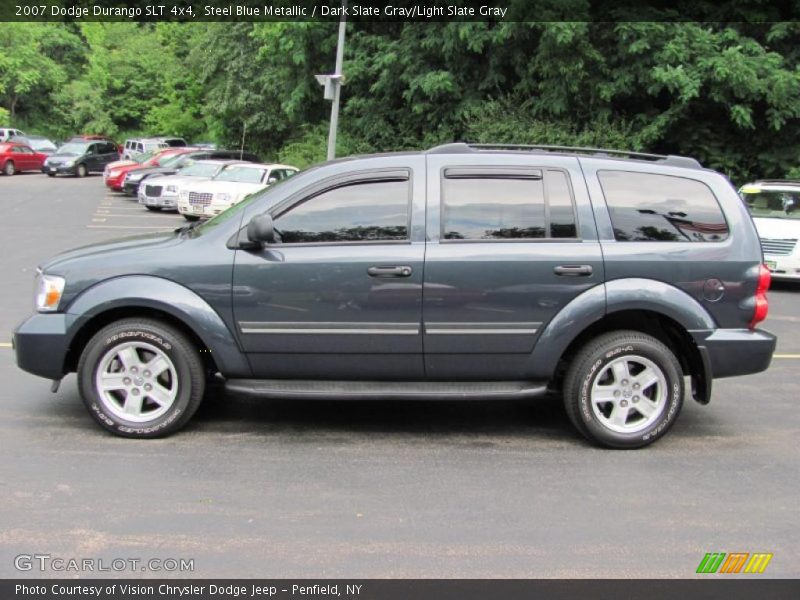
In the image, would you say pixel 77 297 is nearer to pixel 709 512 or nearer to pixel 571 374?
pixel 571 374

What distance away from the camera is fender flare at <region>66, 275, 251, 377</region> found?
17.2 ft

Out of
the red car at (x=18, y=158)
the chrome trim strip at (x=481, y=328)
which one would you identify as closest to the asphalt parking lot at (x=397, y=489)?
the chrome trim strip at (x=481, y=328)

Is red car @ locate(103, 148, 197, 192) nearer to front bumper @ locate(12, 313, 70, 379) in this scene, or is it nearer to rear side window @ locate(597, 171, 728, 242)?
front bumper @ locate(12, 313, 70, 379)

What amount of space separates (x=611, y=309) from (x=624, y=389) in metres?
0.53

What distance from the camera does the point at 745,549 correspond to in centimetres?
406

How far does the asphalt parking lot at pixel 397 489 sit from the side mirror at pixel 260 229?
1296mm

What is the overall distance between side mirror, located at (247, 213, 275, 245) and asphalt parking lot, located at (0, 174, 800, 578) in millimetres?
1296

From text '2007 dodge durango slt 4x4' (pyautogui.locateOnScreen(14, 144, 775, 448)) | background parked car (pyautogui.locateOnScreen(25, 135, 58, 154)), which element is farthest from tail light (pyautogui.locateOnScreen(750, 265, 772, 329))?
background parked car (pyautogui.locateOnScreen(25, 135, 58, 154))

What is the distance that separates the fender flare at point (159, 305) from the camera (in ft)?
17.2

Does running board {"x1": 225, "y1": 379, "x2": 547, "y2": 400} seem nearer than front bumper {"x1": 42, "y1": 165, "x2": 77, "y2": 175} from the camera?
Yes

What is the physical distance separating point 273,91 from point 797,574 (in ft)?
104

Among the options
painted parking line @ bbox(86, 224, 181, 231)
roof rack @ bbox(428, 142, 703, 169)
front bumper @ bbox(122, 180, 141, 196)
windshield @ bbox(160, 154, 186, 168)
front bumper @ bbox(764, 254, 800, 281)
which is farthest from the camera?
windshield @ bbox(160, 154, 186, 168)

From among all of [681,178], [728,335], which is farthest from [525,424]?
[681,178]

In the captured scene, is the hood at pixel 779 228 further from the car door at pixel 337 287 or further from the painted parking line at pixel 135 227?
the painted parking line at pixel 135 227
